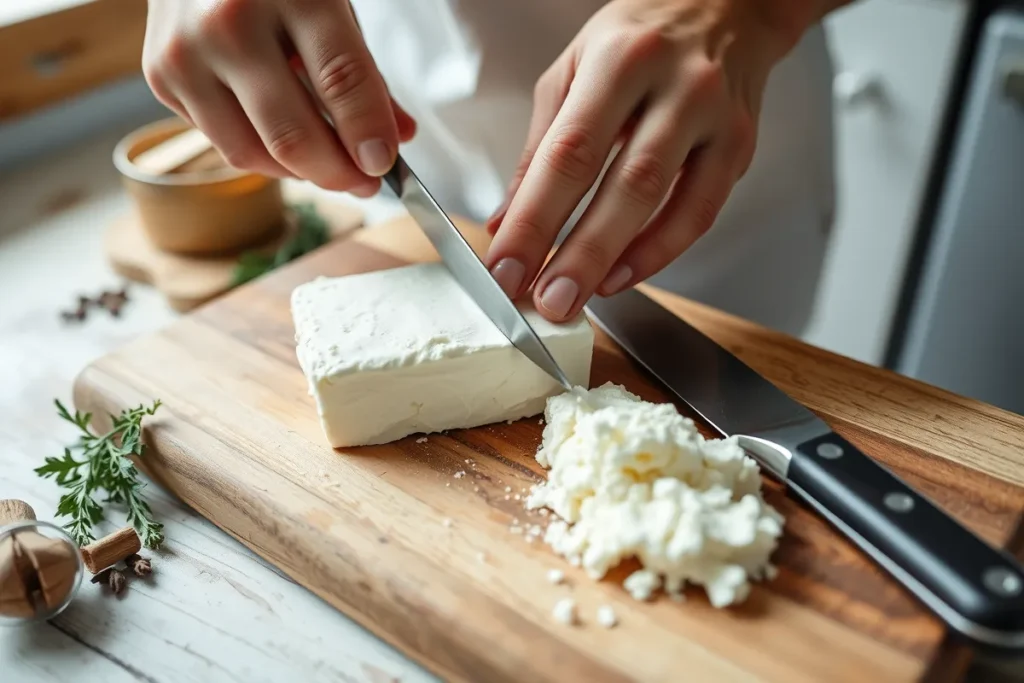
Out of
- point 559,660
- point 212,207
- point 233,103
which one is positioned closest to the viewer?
point 559,660

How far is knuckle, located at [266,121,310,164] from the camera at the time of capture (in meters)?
1.22

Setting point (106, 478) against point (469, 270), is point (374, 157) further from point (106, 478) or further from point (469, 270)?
point (106, 478)

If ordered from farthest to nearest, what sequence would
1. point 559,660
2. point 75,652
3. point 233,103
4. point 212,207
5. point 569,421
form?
point 212,207
point 233,103
point 569,421
point 75,652
point 559,660

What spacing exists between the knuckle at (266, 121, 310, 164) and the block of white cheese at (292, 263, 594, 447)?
8.9 inches

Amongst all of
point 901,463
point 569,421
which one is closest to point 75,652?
point 569,421

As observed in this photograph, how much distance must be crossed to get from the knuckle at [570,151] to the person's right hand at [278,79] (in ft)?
0.85

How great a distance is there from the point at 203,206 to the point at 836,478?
4.34 feet

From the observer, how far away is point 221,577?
107 cm

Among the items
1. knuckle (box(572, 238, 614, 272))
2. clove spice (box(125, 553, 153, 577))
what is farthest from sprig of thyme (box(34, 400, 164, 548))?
knuckle (box(572, 238, 614, 272))

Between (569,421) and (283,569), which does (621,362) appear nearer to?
(569,421)

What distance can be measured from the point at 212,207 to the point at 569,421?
100 centimetres

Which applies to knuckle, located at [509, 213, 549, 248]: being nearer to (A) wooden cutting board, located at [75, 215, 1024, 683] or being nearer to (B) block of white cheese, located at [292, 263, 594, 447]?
(B) block of white cheese, located at [292, 263, 594, 447]

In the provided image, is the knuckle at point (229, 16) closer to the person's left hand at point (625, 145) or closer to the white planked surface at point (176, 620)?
the person's left hand at point (625, 145)

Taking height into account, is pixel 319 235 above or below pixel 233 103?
below
